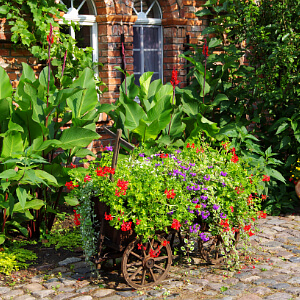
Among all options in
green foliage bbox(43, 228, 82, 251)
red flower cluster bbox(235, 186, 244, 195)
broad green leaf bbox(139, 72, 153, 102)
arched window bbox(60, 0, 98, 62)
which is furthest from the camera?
arched window bbox(60, 0, 98, 62)

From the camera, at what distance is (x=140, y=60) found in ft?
26.7

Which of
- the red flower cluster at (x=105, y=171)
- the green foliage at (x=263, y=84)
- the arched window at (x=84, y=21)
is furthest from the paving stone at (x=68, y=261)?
the arched window at (x=84, y=21)

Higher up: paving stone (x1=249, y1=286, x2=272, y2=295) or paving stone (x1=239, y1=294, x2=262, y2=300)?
paving stone (x1=249, y1=286, x2=272, y2=295)

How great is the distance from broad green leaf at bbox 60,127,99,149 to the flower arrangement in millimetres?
455

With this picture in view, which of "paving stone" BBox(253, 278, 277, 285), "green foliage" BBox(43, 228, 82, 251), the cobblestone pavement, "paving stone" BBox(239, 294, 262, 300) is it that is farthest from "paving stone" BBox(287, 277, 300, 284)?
"green foliage" BBox(43, 228, 82, 251)

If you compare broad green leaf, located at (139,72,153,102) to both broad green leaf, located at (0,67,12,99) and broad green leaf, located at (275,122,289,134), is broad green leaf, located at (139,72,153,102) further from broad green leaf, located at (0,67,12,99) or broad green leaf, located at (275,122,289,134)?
broad green leaf, located at (275,122,289,134)

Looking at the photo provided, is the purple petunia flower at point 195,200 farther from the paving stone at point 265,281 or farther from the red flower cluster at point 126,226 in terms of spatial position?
the paving stone at point 265,281

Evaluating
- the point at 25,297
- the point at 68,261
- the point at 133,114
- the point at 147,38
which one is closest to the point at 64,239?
the point at 68,261

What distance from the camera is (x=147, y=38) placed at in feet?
26.9

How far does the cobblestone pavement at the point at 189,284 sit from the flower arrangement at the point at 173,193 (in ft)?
1.09

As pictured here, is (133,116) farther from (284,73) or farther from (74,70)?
(284,73)

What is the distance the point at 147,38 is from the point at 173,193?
14.9 feet

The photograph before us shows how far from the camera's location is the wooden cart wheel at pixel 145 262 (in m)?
4.28

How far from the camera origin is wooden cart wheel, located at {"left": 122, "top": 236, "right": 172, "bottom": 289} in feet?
14.0
